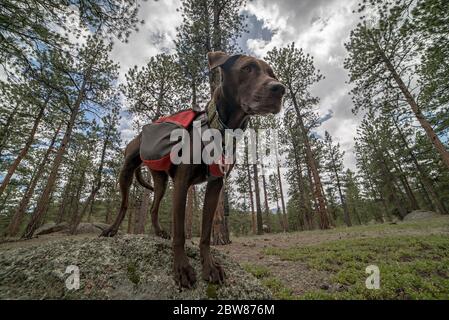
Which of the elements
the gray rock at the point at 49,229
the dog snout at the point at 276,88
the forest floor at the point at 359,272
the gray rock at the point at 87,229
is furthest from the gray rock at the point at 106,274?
the gray rock at the point at 49,229

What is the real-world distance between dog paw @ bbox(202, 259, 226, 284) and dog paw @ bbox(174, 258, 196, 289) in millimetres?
150

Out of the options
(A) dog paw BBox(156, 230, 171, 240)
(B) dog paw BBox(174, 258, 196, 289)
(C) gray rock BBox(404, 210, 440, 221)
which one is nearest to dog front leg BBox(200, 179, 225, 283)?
(B) dog paw BBox(174, 258, 196, 289)

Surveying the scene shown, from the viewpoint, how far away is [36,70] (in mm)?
5410

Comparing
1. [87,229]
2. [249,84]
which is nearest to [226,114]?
[249,84]

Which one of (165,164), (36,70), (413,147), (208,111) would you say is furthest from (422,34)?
(413,147)

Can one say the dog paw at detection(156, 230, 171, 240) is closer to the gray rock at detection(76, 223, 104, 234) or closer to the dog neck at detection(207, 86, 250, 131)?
the dog neck at detection(207, 86, 250, 131)

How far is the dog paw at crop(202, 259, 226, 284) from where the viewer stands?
5.52 ft

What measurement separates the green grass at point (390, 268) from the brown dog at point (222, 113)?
245 centimetres

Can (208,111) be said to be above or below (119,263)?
above

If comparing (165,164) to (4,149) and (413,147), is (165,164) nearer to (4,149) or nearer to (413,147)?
(4,149)

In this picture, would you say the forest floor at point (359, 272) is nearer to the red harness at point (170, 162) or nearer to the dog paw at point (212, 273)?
the dog paw at point (212, 273)

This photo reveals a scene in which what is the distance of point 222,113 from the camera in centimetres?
194

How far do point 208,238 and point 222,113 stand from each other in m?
1.21

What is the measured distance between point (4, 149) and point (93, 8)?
1951 cm
